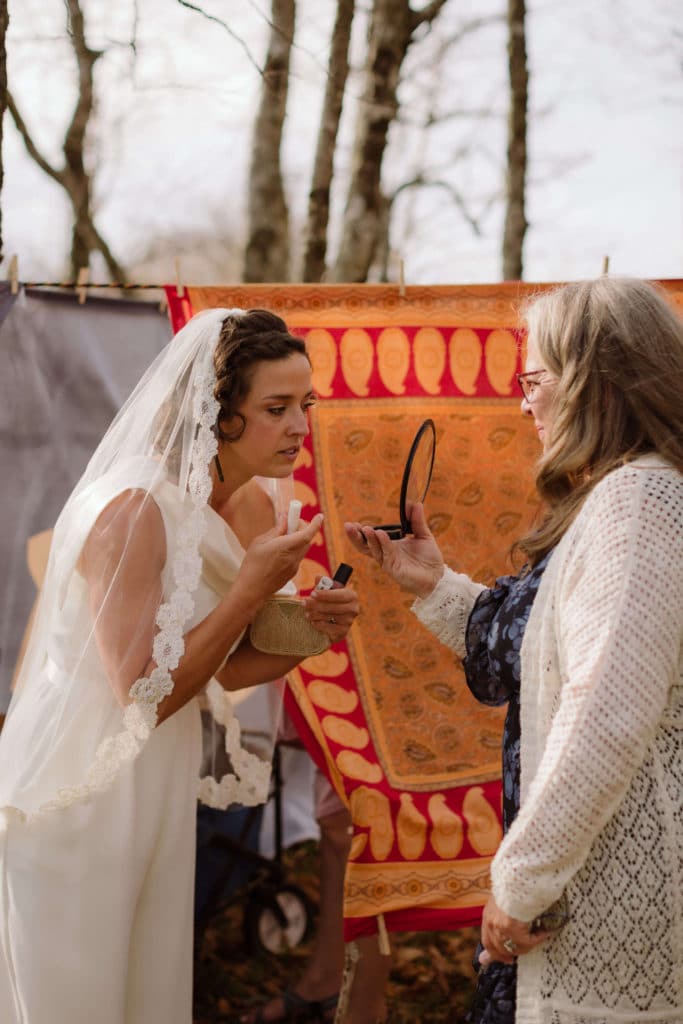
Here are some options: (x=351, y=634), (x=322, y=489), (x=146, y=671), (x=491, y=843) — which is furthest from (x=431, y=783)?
(x=146, y=671)

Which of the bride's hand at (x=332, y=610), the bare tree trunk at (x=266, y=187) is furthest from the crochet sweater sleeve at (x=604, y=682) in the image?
the bare tree trunk at (x=266, y=187)

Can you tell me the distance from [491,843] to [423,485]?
1268 millimetres

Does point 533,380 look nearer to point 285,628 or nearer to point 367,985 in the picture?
point 285,628

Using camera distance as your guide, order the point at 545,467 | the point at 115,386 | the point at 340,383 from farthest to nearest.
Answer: the point at 115,386
the point at 340,383
the point at 545,467

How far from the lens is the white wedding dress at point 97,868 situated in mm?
2043

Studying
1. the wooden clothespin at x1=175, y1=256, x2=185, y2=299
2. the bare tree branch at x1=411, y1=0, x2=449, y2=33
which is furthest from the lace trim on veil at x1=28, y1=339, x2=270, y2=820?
the bare tree branch at x1=411, y1=0, x2=449, y2=33

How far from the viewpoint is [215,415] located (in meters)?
2.18

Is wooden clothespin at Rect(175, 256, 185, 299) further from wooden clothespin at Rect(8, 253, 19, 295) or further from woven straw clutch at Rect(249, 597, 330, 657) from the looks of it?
woven straw clutch at Rect(249, 597, 330, 657)

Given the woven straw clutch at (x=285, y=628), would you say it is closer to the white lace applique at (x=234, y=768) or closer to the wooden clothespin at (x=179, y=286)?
the white lace applique at (x=234, y=768)

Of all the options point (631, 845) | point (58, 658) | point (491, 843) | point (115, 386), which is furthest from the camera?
point (115, 386)

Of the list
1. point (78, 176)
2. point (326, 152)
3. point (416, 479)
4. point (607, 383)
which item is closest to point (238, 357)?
point (416, 479)

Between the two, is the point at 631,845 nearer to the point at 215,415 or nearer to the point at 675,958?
the point at 675,958

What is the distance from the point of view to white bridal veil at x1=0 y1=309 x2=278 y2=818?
2.04 m

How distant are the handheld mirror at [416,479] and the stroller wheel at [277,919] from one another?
2.17 metres
